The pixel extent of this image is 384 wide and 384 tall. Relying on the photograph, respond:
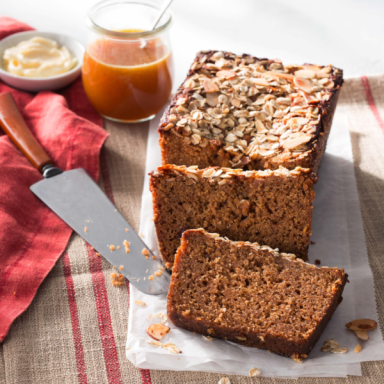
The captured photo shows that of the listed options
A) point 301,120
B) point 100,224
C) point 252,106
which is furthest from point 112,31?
point 301,120

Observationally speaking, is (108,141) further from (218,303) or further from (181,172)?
(218,303)

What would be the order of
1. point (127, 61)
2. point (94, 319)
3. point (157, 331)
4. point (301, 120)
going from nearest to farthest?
point (157, 331), point (94, 319), point (301, 120), point (127, 61)

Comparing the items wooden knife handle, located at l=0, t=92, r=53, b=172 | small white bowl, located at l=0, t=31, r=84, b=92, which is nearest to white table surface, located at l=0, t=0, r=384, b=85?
small white bowl, located at l=0, t=31, r=84, b=92

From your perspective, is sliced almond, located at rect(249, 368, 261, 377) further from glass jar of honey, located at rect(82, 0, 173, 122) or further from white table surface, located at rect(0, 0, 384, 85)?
white table surface, located at rect(0, 0, 384, 85)

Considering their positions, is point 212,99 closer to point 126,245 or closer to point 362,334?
point 126,245

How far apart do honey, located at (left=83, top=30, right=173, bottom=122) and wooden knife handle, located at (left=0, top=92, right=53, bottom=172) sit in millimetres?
507

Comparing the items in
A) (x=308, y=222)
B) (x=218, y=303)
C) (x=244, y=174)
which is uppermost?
(x=244, y=174)

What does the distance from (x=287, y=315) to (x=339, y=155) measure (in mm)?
1525

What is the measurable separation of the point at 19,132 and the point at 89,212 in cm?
81

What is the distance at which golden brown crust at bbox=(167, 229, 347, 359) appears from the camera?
7.24ft

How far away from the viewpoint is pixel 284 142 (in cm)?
252

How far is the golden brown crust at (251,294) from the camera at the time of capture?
2.21 m

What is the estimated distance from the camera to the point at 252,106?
8.99ft

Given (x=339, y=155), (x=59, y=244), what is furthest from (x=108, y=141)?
(x=339, y=155)
